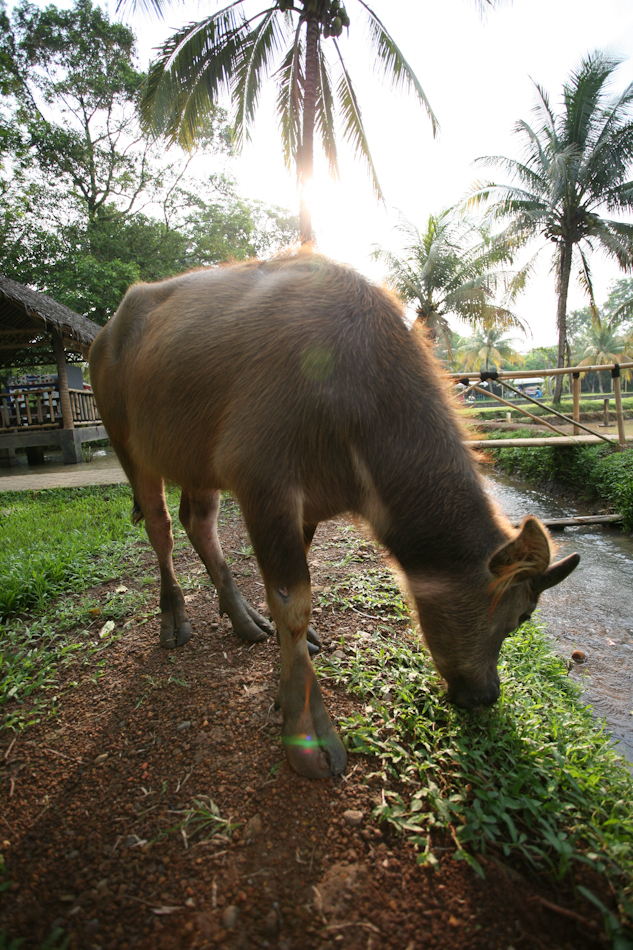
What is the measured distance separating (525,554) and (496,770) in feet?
2.73

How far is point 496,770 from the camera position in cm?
168

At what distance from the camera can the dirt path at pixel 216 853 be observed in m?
1.16

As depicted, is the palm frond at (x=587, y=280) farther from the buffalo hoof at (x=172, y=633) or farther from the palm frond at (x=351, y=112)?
the buffalo hoof at (x=172, y=633)

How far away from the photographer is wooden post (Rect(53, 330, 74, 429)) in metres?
11.7

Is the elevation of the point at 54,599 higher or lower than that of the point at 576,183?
lower

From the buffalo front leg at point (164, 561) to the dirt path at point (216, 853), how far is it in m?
0.47

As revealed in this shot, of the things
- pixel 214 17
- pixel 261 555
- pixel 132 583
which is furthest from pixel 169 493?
pixel 214 17

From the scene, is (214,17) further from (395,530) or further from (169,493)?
(395,530)

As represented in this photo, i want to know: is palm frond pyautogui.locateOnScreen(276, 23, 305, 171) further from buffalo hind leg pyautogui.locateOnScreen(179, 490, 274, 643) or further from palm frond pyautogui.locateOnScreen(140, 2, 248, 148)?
buffalo hind leg pyautogui.locateOnScreen(179, 490, 274, 643)

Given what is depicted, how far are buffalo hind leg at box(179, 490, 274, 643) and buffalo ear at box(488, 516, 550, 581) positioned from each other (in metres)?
1.47

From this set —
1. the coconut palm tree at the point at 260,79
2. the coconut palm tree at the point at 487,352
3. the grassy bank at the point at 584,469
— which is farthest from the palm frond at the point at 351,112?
the coconut palm tree at the point at 487,352

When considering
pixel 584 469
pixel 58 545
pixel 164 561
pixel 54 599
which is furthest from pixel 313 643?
pixel 584 469

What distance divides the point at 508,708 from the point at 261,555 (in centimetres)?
Answer: 136

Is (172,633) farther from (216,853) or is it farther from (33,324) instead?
(33,324)
